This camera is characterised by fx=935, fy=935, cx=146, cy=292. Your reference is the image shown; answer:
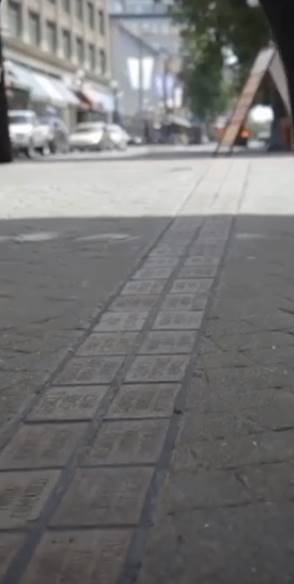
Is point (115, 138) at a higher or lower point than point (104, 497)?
lower

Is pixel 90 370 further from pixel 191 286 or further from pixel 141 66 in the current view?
pixel 141 66

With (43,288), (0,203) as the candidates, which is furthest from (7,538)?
(0,203)

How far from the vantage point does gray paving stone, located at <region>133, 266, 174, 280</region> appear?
23.7 ft

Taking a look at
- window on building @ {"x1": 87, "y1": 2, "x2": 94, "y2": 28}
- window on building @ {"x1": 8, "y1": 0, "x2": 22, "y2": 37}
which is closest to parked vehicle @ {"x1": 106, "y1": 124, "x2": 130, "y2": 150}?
window on building @ {"x1": 8, "y1": 0, "x2": 22, "y2": 37}

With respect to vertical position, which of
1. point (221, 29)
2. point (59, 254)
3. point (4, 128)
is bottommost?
point (59, 254)

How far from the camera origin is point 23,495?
3.37 metres

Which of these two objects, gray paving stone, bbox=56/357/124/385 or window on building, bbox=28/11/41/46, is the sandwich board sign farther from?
gray paving stone, bbox=56/357/124/385

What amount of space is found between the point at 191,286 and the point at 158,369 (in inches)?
79.4

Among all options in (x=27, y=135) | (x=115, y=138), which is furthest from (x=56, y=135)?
(x=115, y=138)

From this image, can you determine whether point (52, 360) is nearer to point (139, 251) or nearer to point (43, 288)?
point (43, 288)

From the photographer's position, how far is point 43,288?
6.91 metres

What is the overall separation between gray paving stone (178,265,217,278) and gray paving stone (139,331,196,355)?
1.69m

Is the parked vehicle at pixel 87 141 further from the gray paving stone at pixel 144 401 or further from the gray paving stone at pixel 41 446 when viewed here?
the gray paving stone at pixel 41 446

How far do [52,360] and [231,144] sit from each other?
2650 cm
